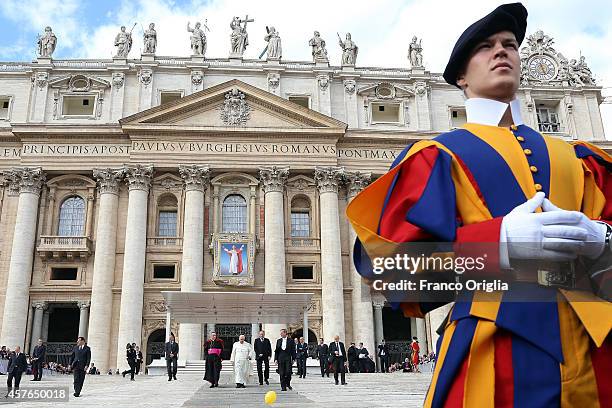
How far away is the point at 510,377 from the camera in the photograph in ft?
7.20

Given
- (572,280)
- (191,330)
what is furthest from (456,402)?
(191,330)

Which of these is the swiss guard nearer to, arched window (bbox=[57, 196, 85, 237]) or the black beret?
the black beret

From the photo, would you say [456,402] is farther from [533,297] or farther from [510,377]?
[533,297]

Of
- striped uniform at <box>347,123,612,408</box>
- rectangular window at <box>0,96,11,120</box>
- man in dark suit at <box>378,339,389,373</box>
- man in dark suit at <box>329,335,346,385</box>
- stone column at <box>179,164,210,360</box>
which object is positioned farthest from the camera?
rectangular window at <box>0,96,11,120</box>

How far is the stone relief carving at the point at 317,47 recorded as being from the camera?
124ft

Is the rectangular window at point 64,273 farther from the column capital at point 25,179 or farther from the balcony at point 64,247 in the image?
the column capital at point 25,179

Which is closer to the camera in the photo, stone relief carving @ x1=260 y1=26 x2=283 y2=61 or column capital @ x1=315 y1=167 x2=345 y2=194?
column capital @ x1=315 y1=167 x2=345 y2=194

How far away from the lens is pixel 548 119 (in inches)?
1535

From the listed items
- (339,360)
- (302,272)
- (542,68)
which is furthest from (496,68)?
(542,68)

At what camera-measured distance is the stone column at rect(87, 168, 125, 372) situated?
30688mm

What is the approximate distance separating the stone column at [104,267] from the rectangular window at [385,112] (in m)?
15.0

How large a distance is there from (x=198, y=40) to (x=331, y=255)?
15503 mm

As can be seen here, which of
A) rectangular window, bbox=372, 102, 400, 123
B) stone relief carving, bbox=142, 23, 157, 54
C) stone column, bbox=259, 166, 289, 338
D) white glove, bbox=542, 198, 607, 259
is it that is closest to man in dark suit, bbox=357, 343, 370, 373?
stone column, bbox=259, 166, 289, 338

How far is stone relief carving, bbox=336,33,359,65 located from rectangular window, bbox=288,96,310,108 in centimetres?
339
